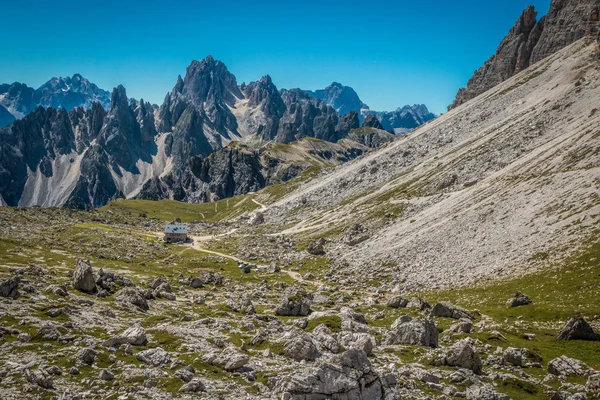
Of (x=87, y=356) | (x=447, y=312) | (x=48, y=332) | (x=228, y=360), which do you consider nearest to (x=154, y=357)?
(x=87, y=356)

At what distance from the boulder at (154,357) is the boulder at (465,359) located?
24.9 m

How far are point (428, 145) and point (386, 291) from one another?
119 metres

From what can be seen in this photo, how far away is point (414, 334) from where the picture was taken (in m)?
42.5

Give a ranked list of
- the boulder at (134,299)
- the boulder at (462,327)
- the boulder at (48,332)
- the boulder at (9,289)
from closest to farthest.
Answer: the boulder at (48,332)
the boulder at (9,289)
the boulder at (462,327)
the boulder at (134,299)

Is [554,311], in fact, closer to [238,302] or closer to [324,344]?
[324,344]

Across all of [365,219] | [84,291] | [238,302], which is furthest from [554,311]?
[365,219]

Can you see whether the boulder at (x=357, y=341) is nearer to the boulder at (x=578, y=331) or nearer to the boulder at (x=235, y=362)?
the boulder at (x=235, y=362)

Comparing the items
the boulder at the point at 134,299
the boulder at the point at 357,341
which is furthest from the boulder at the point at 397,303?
the boulder at the point at 134,299

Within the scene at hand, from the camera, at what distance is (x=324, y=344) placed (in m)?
39.2

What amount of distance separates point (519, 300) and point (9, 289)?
212 ft

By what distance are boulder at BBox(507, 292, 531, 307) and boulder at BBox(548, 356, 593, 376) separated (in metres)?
20.8

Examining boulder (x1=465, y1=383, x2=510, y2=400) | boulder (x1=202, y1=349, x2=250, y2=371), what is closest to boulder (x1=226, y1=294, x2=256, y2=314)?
boulder (x1=202, y1=349, x2=250, y2=371)

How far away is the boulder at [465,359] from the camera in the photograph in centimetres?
3506

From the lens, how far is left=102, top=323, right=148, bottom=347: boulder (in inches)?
1357
